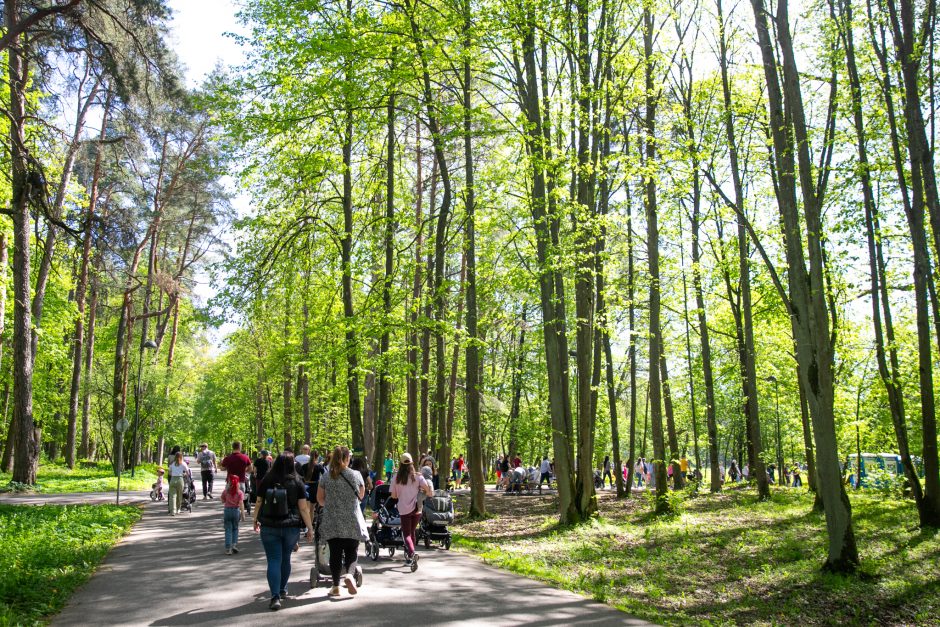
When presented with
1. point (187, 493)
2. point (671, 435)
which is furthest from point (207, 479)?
point (671, 435)

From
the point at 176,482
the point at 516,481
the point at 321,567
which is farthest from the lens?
the point at 516,481

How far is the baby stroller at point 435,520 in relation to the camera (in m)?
12.8

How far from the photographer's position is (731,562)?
1147cm

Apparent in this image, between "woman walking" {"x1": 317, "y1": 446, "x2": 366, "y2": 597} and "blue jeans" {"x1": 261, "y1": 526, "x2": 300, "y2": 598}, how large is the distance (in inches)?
16.9

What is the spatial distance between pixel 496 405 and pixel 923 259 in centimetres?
2303

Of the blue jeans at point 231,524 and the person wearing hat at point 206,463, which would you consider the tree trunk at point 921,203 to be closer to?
the blue jeans at point 231,524

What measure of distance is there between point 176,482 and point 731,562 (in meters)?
14.0

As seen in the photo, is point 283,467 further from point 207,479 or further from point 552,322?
point 207,479

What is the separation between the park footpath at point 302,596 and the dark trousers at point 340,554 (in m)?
0.28

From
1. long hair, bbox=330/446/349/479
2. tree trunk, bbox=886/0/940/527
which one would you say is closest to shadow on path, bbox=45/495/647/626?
long hair, bbox=330/446/349/479

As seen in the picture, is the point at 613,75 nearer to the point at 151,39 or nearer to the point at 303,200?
the point at 303,200

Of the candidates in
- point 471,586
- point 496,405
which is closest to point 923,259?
point 471,586

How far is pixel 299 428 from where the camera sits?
44.1 meters

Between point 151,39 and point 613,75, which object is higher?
point 613,75
